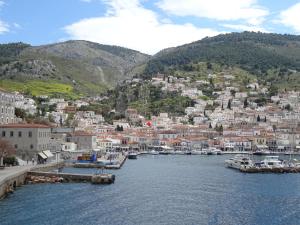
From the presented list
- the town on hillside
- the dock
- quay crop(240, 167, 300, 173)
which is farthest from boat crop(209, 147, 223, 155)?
the dock

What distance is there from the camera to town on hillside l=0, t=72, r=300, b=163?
128500 millimetres

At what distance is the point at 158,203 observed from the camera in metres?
43.1

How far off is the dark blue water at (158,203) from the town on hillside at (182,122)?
36.0 metres

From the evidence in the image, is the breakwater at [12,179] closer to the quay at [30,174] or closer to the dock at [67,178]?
the quay at [30,174]

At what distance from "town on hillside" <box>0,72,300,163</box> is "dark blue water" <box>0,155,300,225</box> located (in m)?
36.0

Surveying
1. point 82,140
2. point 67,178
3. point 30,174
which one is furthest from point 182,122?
point 30,174

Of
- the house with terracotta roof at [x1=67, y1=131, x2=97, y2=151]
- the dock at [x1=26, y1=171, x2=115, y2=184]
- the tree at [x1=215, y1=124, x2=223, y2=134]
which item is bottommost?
the dock at [x1=26, y1=171, x2=115, y2=184]

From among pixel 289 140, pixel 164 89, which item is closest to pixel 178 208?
pixel 289 140

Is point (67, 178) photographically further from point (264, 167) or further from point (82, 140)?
point (82, 140)

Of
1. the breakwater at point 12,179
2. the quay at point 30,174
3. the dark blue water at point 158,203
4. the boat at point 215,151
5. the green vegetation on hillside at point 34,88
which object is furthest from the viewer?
the green vegetation on hillside at point 34,88

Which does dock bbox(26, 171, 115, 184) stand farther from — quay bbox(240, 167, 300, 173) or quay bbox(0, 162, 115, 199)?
quay bbox(240, 167, 300, 173)

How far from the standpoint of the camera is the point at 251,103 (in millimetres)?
191500

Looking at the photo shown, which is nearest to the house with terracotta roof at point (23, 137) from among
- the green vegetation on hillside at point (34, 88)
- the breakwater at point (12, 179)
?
the breakwater at point (12, 179)

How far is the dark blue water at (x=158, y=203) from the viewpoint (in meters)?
36.2
